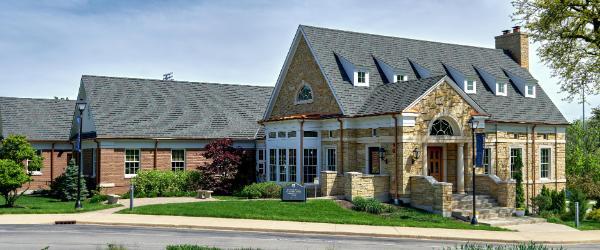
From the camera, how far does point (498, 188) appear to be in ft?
102

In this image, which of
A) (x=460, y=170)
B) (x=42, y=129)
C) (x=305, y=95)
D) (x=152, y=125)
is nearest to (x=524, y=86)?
(x=460, y=170)

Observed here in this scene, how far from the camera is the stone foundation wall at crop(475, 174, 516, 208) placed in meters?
30.6

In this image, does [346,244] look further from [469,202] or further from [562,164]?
[562,164]

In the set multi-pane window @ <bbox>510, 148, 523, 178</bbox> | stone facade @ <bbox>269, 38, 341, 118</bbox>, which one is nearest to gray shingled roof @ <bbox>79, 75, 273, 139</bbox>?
stone facade @ <bbox>269, 38, 341, 118</bbox>

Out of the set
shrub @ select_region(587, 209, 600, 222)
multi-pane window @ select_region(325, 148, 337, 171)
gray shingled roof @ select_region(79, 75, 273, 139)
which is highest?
gray shingled roof @ select_region(79, 75, 273, 139)

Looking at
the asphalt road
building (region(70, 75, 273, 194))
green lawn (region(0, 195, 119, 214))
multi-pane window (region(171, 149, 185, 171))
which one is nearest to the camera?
the asphalt road

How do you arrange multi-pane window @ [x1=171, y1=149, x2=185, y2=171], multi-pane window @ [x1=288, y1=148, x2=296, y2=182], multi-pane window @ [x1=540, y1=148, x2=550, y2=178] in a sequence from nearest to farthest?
1. multi-pane window @ [x1=288, y1=148, x2=296, y2=182]
2. multi-pane window @ [x1=540, y1=148, x2=550, y2=178]
3. multi-pane window @ [x1=171, y1=149, x2=185, y2=171]

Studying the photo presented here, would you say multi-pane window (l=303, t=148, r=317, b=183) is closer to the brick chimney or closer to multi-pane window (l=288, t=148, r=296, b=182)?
multi-pane window (l=288, t=148, r=296, b=182)

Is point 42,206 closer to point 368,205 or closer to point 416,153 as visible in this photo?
point 368,205

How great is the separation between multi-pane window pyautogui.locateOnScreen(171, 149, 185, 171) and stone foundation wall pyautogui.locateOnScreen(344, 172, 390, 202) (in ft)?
43.5

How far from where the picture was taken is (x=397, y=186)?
29391 mm

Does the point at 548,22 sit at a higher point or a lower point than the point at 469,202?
higher

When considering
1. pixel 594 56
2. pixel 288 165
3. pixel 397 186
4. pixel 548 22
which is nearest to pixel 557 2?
pixel 548 22

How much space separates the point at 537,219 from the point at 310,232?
42.1 feet
